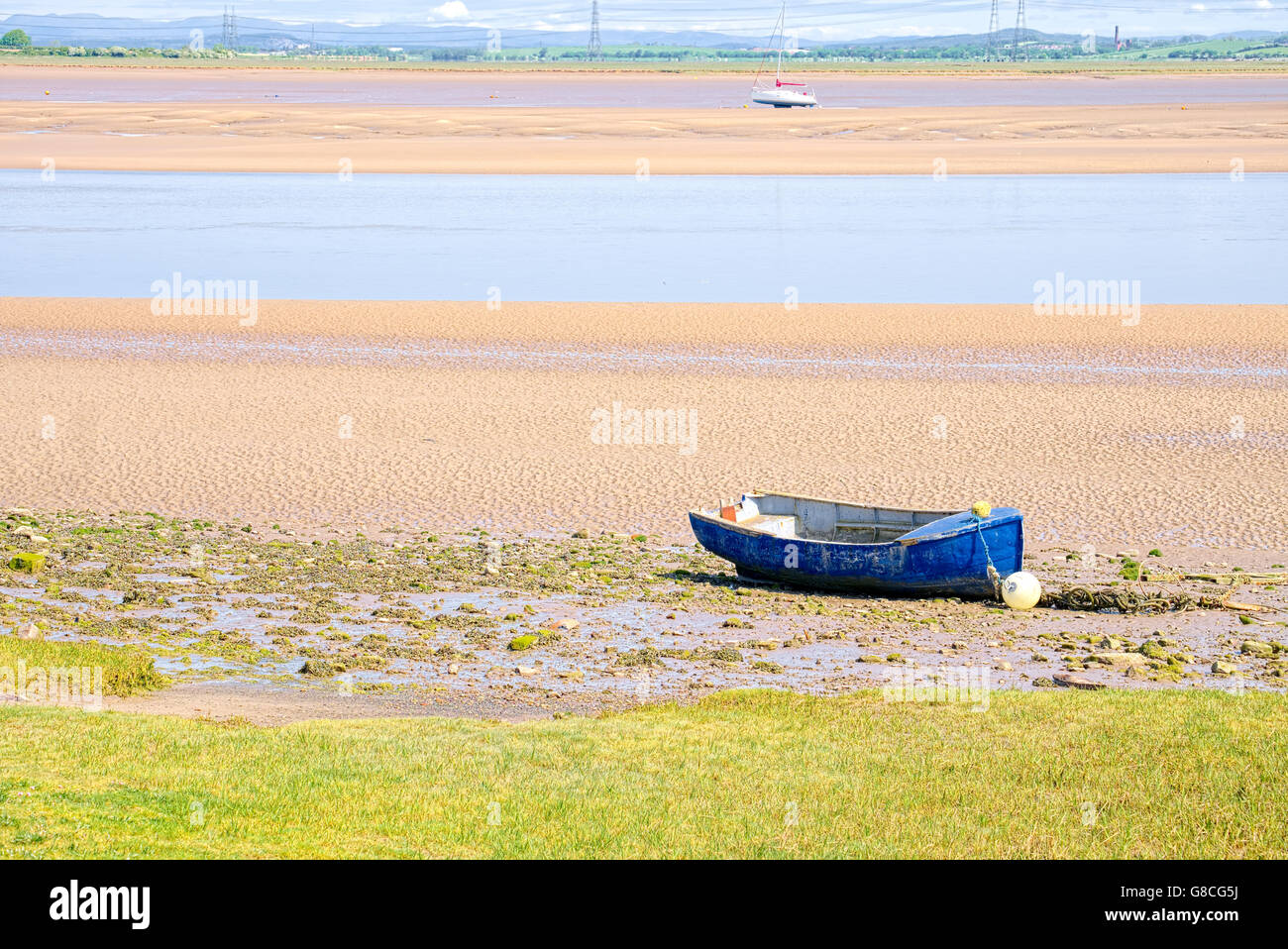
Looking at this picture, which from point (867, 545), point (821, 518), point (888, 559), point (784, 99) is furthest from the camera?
point (784, 99)

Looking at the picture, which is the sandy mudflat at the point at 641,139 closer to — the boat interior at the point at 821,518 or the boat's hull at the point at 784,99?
the boat's hull at the point at 784,99

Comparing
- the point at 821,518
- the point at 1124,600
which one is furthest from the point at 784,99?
the point at 1124,600

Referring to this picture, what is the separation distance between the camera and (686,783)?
1063 centimetres

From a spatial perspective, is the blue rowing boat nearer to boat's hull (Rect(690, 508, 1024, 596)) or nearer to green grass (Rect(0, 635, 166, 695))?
boat's hull (Rect(690, 508, 1024, 596))

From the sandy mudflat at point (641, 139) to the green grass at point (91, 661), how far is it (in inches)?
2264

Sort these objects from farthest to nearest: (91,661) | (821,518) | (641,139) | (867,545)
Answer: (641,139) < (821,518) < (867,545) < (91,661)

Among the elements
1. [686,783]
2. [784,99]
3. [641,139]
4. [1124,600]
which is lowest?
[686,783]

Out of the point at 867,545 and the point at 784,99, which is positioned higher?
the point at 784,99

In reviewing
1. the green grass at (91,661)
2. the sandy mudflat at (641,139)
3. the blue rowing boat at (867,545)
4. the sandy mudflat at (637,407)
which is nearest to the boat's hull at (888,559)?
the blue rowing boat at (867,545)

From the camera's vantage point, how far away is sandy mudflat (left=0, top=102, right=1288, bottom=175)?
7100 centimetres

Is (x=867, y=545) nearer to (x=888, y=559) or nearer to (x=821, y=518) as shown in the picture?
(x=888, y=559)

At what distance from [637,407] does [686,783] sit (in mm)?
17481

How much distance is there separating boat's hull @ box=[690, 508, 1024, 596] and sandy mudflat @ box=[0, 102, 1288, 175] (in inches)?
2095

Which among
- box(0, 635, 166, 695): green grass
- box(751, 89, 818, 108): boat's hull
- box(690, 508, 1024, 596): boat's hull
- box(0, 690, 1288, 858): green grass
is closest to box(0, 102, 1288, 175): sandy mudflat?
box(751, 89, 818, 108): boat's hull
